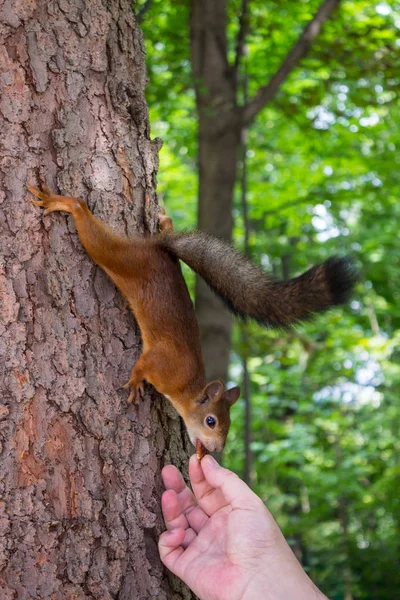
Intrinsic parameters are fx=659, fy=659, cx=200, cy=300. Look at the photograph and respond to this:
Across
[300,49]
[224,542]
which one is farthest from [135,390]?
[300,49]

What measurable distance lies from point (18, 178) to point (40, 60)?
12.0 inches

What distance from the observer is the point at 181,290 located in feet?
6.20

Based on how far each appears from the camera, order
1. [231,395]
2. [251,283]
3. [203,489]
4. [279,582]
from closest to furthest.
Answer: [279,582] < [203,489] < [251,283] < [231,395]

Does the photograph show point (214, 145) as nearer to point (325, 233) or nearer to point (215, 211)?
point (215, 211)

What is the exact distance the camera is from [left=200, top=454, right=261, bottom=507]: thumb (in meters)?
1.55

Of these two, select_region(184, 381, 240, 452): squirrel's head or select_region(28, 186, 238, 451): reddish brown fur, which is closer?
select_region(28, 186, 238, 451): reddish brown fur

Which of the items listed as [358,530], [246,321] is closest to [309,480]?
[358,530]

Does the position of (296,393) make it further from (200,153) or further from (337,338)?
(200,153)

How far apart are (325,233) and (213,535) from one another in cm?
896

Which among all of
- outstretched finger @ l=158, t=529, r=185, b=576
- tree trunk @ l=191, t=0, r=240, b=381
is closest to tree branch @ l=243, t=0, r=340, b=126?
tree trunk @ l=191, t=0, r=240, b=381

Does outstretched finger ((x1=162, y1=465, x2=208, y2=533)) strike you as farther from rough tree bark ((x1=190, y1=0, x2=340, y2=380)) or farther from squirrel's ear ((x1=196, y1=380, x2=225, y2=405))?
rough tree bark ((x1=190, y1=0, x2=340, y2=380))

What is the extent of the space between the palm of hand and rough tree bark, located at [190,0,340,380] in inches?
115

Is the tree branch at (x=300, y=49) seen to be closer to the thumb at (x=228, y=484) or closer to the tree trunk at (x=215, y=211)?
the tree trunk at (x=215, y=211)

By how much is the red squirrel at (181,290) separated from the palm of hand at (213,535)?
23 centimetres
